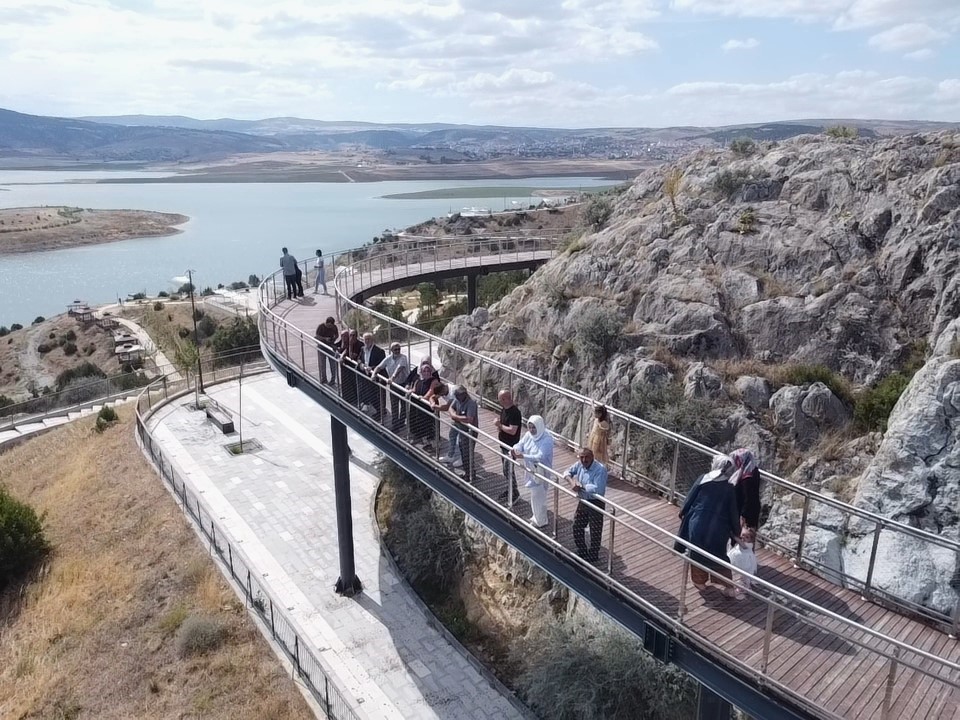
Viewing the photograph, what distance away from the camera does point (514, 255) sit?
32469mm

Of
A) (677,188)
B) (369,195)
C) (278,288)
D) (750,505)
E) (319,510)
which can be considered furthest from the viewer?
(369,195)

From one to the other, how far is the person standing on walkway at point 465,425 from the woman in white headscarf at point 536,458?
890mm

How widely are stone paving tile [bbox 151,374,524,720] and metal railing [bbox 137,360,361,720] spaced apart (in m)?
0.35

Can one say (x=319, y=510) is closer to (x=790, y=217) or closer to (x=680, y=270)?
(x=680, y=270)

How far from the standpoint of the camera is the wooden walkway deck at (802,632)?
20.3 feet

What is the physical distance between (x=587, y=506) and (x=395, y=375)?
4.84 metres

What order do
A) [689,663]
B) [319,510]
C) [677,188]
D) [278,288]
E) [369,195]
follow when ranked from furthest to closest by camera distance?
[369,195] → [677,188] → [278,288] → [319,510] → [689,663]

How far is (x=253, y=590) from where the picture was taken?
1608cm

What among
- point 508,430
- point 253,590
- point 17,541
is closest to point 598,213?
point 253,590

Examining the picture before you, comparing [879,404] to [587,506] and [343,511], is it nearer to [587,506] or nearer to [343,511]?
[587,506]

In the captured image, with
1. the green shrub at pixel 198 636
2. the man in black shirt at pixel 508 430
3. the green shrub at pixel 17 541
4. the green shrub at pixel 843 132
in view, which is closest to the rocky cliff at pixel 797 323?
the green shrub at pixel 843 132

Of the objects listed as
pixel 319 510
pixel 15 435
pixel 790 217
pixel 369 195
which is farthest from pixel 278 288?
pixel 369 195

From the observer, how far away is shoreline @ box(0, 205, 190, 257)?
4277 inches

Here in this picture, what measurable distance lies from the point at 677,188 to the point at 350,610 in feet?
61.9
